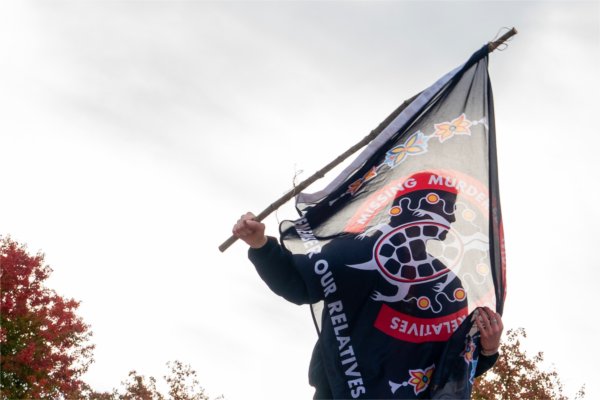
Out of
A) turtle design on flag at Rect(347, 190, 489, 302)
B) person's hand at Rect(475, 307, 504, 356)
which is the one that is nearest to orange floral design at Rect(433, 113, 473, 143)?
turtle design on flag at Rect(347, 190, 489, 302)

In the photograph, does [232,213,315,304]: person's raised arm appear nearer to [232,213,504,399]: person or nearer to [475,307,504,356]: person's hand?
[232,213,504,399]: person

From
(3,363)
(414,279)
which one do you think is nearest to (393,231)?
(414,279)

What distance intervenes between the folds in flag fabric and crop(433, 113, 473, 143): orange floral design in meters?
0.01

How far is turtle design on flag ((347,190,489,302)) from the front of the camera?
513cm

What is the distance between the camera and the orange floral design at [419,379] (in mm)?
4785

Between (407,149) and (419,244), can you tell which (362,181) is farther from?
(419,244)

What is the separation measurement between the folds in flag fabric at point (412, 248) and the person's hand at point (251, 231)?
0.26 m

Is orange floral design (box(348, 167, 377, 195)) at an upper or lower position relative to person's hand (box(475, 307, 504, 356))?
upper

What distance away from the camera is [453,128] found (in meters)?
5.75

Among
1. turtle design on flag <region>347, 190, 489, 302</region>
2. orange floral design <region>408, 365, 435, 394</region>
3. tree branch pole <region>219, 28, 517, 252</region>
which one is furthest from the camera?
tree branch pole <region>219, 28, 517, 252</region>

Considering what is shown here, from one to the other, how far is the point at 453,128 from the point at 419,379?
87.3 inches

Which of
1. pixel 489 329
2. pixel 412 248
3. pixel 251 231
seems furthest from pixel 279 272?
pixel 489 329

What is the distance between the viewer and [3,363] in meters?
24.5

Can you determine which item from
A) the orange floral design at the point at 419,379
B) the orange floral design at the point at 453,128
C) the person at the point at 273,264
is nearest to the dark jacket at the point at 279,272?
the person at the point at 273,264
